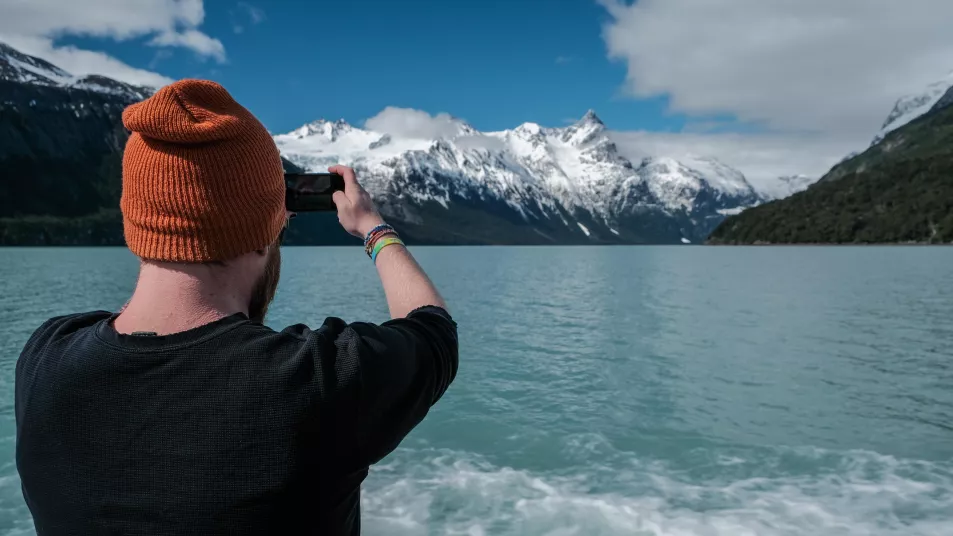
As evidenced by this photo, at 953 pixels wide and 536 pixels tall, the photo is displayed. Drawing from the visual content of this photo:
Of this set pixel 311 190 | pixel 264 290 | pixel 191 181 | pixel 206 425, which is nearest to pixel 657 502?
pixel 311 190

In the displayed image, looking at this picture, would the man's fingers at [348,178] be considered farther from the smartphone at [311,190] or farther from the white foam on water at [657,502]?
the white foam on water at [657,502]

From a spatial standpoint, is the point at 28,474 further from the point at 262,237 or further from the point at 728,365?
the point at 728,365

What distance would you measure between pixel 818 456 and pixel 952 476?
185 centimetres

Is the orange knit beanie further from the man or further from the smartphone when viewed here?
the smartphone

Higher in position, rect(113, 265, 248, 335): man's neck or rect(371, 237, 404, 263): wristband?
rect(371, 237, 404, 263): wristband

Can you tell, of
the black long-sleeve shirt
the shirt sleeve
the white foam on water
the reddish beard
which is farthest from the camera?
the white foam on water

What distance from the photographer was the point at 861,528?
27.5 feet

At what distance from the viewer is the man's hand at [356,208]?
2566 millimetres

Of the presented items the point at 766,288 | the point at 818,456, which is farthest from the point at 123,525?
the point at 766,288

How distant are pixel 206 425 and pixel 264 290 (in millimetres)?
623

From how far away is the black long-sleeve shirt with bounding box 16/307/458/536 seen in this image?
1.73 metres

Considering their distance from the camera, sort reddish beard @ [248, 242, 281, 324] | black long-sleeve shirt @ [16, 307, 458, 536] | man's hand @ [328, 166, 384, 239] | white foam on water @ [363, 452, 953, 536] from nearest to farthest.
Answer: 1. black long-sleeve shirt @ [16, 307, 458, 536]
2. reddish beard @ [248, 242, 281, 324]
3. man's hand @ [328, 166, 384, 239]
4. white foam on water @ [363, 452, 953, 536]

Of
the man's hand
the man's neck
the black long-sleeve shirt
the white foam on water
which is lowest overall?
the white foam on water

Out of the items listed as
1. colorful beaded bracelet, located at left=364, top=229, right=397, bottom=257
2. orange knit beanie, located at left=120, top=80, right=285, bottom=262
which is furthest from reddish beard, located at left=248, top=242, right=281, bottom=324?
colorful beaded bracelet, located at left=364, top=229, right=397, bottom=257
